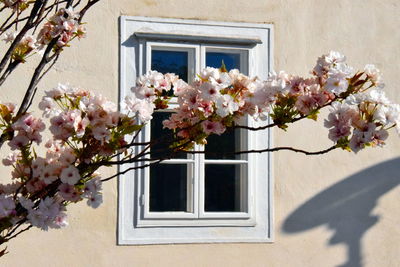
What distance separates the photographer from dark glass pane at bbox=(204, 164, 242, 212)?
5.49 m

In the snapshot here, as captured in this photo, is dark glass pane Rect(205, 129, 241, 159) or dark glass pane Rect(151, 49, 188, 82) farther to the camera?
dark glass pane Rect(205, 129, 241, 159)

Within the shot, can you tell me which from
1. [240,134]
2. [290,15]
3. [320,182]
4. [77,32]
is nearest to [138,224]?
[240,134]

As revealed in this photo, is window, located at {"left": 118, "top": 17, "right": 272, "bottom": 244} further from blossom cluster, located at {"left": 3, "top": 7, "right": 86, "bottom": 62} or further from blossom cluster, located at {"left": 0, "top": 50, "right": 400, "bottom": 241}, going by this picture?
blossom cluster, located at {"left": 0, "top": 50, "right": 400, "bottom": 241}

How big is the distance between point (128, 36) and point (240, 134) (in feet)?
3.27

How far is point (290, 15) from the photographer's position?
18.5 ft

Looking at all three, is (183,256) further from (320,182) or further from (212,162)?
(320,182)

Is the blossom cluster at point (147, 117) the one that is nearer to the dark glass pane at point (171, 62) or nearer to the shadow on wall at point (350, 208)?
the dark glass pane at point (171, 62)

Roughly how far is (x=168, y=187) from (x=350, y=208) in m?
1.30

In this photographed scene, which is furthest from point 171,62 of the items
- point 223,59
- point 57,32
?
point 57,32

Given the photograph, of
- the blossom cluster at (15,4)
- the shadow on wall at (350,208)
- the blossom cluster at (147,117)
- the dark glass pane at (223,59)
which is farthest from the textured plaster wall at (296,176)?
the blossom cluster at (147,117)

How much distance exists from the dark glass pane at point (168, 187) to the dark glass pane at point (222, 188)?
16cm

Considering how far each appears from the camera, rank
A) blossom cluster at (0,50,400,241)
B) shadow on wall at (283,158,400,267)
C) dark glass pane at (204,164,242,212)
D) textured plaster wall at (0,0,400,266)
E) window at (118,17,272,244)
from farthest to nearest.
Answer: shadow on wall at (283,158,400,267)
dark glass pane at (204,164,242,212)
window at (118,17,272,244)
textured plaster wall at (0,0,400,266)
blossom cluster at (0,50,400,241)

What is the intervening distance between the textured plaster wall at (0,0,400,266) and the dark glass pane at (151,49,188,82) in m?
0.26

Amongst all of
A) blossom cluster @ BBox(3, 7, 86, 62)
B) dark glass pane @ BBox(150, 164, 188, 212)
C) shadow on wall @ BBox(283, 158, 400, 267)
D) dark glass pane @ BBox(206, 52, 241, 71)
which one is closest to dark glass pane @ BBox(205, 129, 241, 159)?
dark glass pane @ BBox(150, 164, 188, 212)
